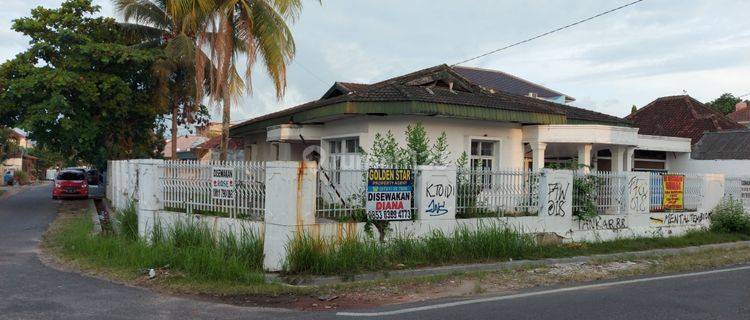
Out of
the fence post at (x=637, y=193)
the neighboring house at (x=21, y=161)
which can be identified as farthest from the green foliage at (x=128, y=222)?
the neighboring house at (x=21, y=161)

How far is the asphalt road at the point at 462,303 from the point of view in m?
7.10

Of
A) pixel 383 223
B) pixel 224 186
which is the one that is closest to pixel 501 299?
pixel 383 223

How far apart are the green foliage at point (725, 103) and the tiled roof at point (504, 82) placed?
79.9 ft

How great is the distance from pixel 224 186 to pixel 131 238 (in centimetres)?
327

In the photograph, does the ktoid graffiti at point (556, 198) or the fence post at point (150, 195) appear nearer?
the fence post at point (150, 195)

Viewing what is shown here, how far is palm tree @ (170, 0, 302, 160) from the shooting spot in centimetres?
1872

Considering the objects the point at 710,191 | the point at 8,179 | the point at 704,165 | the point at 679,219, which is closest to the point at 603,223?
the point at 679,219

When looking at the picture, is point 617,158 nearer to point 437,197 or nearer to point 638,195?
point 638,195

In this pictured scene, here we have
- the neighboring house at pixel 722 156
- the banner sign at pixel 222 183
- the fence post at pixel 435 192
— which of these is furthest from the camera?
the neighboring house at pixel 722 156

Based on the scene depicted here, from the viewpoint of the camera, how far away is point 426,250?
10711 millimetres

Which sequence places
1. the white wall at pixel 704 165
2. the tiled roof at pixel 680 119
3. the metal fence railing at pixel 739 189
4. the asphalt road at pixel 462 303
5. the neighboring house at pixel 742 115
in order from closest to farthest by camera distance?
1. the asphalt road at pixel 462 303
2. the metal fence railing at pixel 739 189
3. the white wall at pixel 704 165
4. the tiled roof at pixel 680 119
5. the neighboring house at pixel 742 115

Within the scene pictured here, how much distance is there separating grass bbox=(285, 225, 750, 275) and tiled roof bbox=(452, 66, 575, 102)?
77.9 feet

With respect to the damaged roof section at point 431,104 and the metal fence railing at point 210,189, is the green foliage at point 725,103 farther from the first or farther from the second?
the metal fence railing at point 210,189

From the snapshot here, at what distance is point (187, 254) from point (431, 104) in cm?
752
